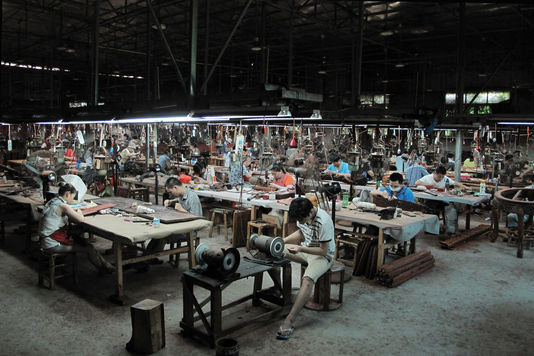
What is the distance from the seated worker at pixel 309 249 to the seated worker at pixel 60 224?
2462mm

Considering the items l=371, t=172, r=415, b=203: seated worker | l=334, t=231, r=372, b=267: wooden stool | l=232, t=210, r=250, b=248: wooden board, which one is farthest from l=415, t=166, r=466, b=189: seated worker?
l=232, t=210, r=250, b=248: wooden board

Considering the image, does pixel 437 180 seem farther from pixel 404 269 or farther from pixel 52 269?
pixel 52 269

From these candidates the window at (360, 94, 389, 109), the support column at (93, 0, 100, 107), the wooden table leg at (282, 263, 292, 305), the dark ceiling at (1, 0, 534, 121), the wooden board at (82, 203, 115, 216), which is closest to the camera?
the wooden table leg at (282, 263, 292, 305)

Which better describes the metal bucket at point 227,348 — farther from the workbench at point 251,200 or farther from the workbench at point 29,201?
the workbench at point 29,201

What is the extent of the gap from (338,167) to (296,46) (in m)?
7.64

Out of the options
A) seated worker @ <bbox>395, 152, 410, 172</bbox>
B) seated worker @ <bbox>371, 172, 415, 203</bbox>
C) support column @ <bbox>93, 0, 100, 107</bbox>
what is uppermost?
support column @ <bbox>93, 0, 100, 107</bbox>

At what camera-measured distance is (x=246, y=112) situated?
505 cm

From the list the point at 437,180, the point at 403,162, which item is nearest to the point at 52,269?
the point at 437,180

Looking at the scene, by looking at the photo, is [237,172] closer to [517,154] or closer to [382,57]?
[517,154]

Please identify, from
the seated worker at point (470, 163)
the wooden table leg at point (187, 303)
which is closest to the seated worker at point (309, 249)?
the wooden table leg at point (187, 303)

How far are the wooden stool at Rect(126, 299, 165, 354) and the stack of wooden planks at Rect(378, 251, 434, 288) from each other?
2.87 metres

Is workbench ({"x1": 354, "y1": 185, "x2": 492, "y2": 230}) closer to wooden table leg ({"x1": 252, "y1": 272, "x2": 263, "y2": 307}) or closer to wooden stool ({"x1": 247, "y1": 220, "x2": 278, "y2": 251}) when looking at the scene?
wooden stool ({"x1": 247, "y1": 220, "x2": 278, "y2": 251})

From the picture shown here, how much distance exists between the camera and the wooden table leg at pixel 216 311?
368 centimetres

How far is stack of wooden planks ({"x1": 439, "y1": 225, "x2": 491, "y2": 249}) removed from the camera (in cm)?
705
